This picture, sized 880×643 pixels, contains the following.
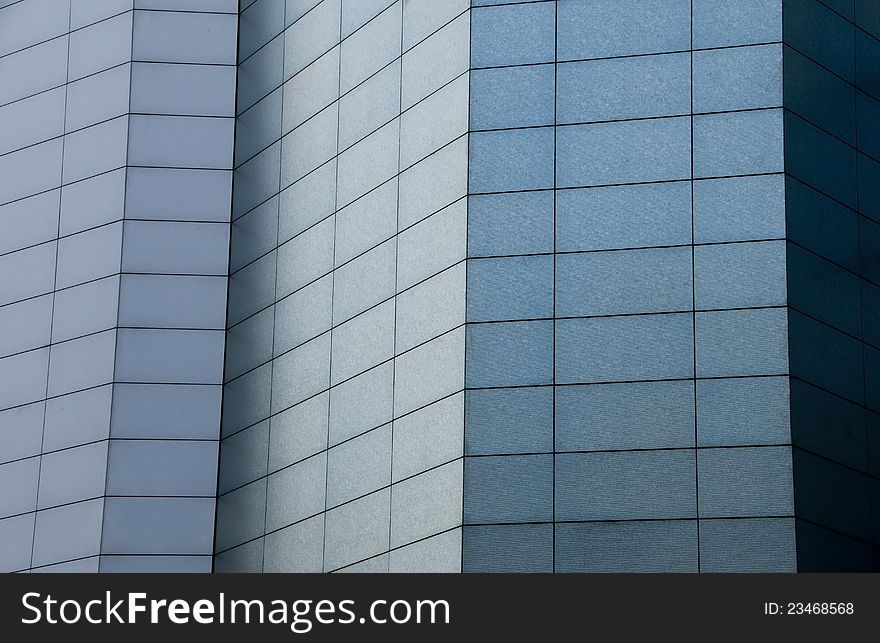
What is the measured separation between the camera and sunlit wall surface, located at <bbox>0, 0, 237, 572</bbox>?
75.4 ft

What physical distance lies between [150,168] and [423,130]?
5535 millimetres

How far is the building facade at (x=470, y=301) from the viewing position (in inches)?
733

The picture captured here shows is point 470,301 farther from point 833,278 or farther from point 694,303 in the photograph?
point 833,278

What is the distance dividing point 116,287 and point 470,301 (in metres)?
6.95

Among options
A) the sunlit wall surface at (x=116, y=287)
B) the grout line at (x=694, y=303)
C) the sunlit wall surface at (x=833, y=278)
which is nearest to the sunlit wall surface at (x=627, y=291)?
the grout line at (x=694, y=303)

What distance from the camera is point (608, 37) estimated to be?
66.5 ft

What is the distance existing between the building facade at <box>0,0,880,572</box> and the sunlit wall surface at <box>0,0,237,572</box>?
56 millimetres

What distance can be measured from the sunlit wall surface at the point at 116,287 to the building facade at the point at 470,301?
0.06 m

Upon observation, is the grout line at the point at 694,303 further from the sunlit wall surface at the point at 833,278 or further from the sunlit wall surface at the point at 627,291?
the sunlit wall surface at the point at 833,278

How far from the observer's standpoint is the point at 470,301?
64.2 ft
